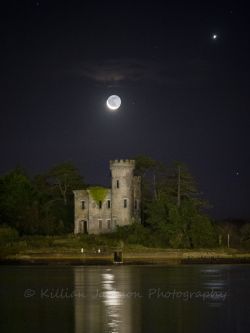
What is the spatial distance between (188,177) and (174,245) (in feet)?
36.9

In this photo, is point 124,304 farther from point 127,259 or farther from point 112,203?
point 112,203

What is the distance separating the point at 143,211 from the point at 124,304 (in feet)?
128

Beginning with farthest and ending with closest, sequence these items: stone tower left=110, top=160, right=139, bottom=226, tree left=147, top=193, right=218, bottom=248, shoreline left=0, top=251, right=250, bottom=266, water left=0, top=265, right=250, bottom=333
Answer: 1. stone tower left=110, top=160, right=139, bottom=226
2. tree left=147, top=193, right=218, bottom=248
3. shoreline left=0, top=251, right=250, bottom=266
4. water left=0, top=265, right=250, bottom=333

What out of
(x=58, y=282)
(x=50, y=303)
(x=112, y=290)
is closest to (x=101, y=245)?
(x=58, y=282)

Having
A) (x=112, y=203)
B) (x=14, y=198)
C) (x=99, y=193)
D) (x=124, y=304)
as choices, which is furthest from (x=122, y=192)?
(x=124, y=304)

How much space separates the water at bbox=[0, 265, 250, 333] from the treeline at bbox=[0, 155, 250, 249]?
18884mm

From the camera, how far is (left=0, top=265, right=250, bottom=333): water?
18.8 metres

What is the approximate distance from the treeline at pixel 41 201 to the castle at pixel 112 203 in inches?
123

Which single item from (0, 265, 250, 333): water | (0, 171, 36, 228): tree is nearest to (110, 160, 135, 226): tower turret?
(0, 171, 36, 228): tree

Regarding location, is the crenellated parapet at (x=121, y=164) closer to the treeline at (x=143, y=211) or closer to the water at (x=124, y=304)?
the treeline at (x=143, y=211)

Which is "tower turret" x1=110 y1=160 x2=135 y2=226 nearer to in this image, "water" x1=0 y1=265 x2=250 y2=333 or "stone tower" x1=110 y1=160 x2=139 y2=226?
"stone tower" x1=110 y1=160 x2=139 y2=226

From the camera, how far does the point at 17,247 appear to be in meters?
51.8

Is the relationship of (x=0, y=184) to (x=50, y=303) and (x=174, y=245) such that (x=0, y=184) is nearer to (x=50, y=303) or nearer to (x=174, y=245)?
(x=174, y=245)

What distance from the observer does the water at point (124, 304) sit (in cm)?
1876
